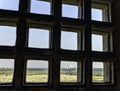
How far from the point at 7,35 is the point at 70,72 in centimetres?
58

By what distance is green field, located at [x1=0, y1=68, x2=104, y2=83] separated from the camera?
4.59ft

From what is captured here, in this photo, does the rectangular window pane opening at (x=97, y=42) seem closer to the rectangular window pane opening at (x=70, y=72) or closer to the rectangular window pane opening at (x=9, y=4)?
the rectangular window pane opening at (x=70, y=72)

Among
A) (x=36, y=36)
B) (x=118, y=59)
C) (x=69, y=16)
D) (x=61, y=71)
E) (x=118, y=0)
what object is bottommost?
(x=61, y=71)

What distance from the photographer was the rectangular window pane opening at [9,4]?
4.85 feet

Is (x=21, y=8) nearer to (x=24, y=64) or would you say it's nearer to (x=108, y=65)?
(x=24, y=64)

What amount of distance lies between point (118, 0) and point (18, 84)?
1170mm

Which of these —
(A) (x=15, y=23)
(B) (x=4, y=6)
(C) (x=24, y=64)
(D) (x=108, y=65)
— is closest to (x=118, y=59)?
(D) (x=108, y=65)

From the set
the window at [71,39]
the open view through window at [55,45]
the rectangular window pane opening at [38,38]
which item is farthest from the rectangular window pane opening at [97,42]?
the rectangular window pane opening at [38,38]

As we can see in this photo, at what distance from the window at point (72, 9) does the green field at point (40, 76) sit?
1.62ft

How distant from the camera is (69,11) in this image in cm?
167

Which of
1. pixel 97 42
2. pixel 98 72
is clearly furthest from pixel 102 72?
pixel 97 42

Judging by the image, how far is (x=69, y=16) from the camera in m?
1.64

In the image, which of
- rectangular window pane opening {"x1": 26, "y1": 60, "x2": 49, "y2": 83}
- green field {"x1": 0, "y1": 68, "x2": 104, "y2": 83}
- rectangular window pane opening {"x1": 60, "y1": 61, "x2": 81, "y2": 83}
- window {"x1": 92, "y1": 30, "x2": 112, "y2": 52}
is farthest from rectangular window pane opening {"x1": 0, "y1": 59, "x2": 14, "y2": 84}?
window {"x1": 92, "y1": 30, "x2": 112, "y2": 52}

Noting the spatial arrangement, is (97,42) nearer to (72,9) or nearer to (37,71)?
(72,9)
